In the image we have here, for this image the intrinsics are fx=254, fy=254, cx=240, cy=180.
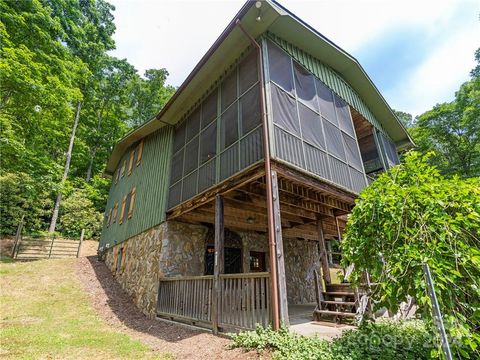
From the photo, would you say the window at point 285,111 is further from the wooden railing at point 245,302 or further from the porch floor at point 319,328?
the porch floor at point 319,328

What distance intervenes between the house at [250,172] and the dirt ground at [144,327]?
380mm

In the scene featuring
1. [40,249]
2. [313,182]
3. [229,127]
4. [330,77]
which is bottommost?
[40,249]

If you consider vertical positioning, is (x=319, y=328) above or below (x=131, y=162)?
below

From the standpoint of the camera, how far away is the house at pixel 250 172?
5.88 meters

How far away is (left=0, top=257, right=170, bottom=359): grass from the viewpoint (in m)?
5.06

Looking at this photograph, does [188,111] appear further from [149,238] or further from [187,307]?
[187,307]

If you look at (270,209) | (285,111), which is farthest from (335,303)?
(285,111)

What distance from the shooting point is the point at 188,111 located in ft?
32.9

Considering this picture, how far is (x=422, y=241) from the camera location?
303cm

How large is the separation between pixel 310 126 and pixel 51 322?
8.96 metres

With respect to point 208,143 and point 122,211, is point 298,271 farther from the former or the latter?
point 122,211

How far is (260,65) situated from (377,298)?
5599 millimetres

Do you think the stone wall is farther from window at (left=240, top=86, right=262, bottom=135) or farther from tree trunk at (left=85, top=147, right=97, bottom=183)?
tree trunk at (left=85, top=147, right=97, bottom=183)

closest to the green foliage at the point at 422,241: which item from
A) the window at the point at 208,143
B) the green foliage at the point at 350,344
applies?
the green foliage at the point at 350,344
